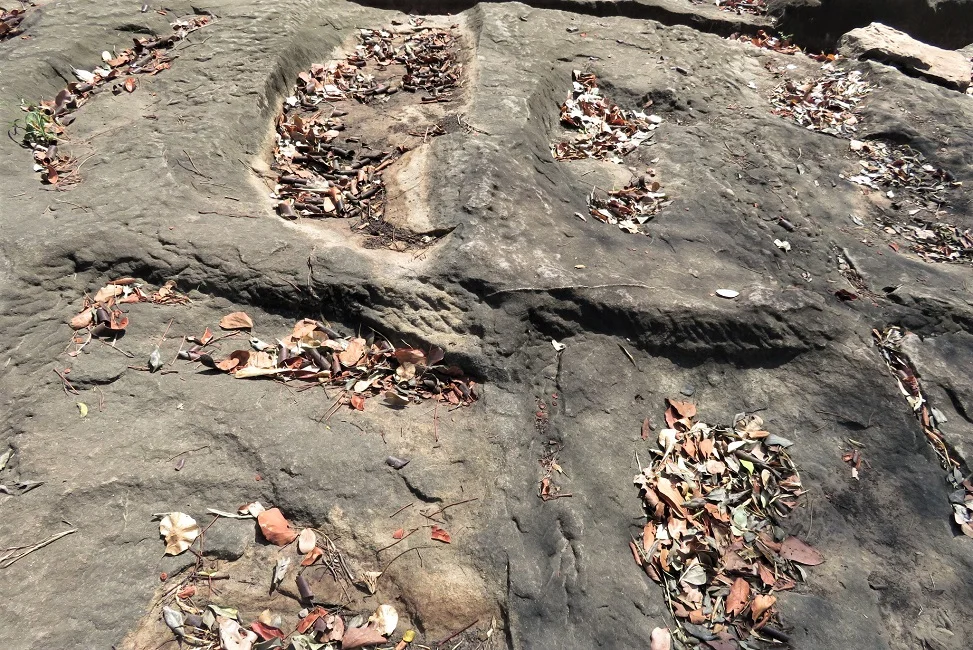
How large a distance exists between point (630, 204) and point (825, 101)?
9.37 feet

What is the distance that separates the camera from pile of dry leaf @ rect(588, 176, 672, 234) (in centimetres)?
354

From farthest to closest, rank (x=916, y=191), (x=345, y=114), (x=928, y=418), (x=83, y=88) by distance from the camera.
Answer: (x=916, y=191) → (x=345, y=114) → (x=83, y=88) → (x=928, y=418)

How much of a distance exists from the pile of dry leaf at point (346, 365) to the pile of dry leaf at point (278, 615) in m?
0.62

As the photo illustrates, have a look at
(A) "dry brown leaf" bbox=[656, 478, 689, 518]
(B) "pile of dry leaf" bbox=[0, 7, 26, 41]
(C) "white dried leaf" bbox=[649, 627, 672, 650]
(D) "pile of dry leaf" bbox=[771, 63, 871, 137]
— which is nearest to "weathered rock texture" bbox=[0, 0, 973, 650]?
(C) "white dried leaf" bbox=[649, 627, 672, 650]

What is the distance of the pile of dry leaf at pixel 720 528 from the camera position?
230 cm

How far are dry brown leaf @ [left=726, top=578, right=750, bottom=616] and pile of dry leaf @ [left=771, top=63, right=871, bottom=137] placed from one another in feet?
12.7

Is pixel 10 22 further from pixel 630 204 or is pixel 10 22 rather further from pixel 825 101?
pixel 825 101

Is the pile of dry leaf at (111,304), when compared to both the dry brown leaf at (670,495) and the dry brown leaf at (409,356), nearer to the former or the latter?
the dry brown leaf at (409,356)

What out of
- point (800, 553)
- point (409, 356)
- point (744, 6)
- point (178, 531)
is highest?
point (744, 6)

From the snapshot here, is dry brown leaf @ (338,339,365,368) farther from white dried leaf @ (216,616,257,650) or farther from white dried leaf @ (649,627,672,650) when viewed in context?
white dried leaf @ (649,627,672,650)

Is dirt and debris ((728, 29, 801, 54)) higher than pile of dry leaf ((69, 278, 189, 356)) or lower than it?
higher

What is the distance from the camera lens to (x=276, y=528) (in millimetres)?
2209

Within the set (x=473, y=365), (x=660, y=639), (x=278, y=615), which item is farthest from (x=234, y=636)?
(x=660, y=639)

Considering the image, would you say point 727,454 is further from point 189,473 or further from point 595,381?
point 189,473
